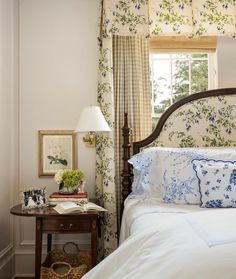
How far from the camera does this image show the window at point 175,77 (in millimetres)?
3469

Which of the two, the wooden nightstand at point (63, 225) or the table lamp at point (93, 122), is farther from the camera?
the table lamp at point (93, 122)

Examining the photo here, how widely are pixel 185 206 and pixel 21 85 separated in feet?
6.06

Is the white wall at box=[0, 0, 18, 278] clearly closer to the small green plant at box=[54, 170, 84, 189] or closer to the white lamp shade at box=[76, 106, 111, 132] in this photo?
the small green plant at box=[54, 170, 84, 189]

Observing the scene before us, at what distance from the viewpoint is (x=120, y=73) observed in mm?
3213

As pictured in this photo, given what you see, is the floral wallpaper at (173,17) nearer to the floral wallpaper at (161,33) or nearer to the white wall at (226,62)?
the floral wallpaper at (161,33)

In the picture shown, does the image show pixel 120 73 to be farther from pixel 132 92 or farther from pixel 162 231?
pixel 162 231

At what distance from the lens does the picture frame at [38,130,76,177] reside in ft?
10.6

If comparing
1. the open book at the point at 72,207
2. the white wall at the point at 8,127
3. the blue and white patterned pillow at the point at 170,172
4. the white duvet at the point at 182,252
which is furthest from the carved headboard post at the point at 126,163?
the white duvet at the point at 182,252

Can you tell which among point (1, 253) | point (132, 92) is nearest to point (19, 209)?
point (1, 253)

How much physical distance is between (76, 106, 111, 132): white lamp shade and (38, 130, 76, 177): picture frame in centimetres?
42

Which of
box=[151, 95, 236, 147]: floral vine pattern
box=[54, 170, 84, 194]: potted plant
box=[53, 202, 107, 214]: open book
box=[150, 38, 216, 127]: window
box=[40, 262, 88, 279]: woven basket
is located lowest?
box=[40, 262, 88, 279]: woven basket

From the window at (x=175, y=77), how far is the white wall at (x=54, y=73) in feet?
2.06

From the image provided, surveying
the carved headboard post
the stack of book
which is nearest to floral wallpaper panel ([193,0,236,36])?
the carved headboard post

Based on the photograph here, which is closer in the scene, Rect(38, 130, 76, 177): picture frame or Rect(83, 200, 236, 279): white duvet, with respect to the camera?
Rect(83, 200, 236, 279): white duvet
